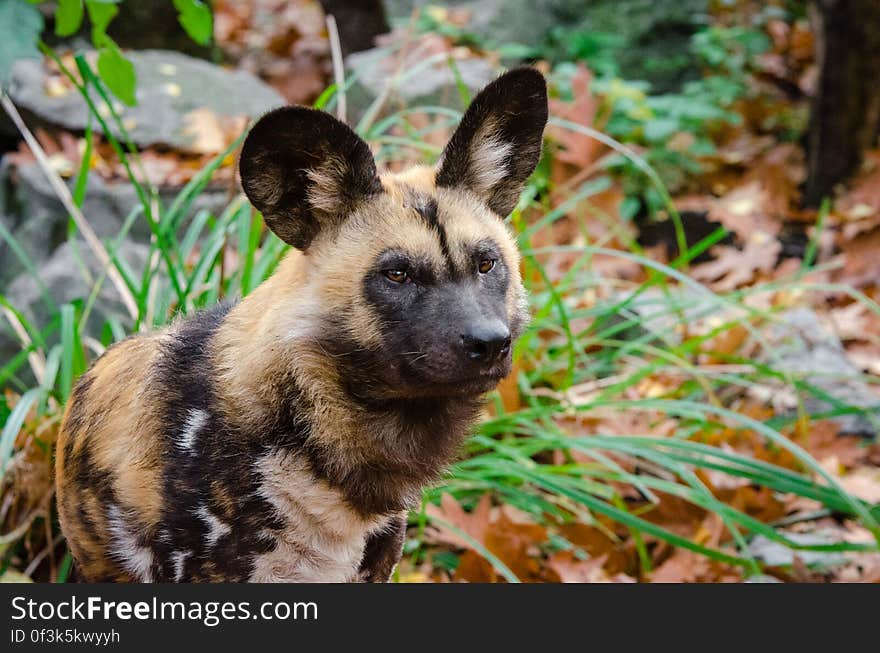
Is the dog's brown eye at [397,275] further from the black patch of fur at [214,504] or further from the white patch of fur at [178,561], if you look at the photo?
the white patch of fur at [178,561]

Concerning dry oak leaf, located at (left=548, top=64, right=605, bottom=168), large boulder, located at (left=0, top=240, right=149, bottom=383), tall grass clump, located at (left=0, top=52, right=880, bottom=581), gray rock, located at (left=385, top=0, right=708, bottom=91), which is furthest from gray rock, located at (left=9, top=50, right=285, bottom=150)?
gray rock, located at (left=385, top=0, right=708, bottom=91)

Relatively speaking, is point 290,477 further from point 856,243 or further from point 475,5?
point 475,5

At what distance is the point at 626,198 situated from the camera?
21.8 ft

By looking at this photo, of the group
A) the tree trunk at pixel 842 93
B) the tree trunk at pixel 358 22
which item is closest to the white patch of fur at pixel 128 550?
the tree trunk at pixel 842 93

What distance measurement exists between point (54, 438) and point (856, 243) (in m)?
4.81

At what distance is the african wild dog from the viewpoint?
2.32m

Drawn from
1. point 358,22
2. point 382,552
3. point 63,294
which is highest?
point 382,552

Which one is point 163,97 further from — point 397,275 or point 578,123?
point 397,275

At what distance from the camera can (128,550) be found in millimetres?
2496

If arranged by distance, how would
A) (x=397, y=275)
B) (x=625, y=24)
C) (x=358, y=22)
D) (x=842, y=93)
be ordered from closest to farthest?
(x=397, y=275) → (x=842, y=93) → (x=625, y=24) → (x=358, y=22)

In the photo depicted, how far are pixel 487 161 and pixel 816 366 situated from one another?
9.06ft

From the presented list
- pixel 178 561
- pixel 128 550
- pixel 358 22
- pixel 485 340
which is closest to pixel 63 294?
pixel 128 550

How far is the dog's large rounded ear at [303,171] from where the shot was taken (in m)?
2.32

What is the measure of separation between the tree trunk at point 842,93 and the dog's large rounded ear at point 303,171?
4745mm
